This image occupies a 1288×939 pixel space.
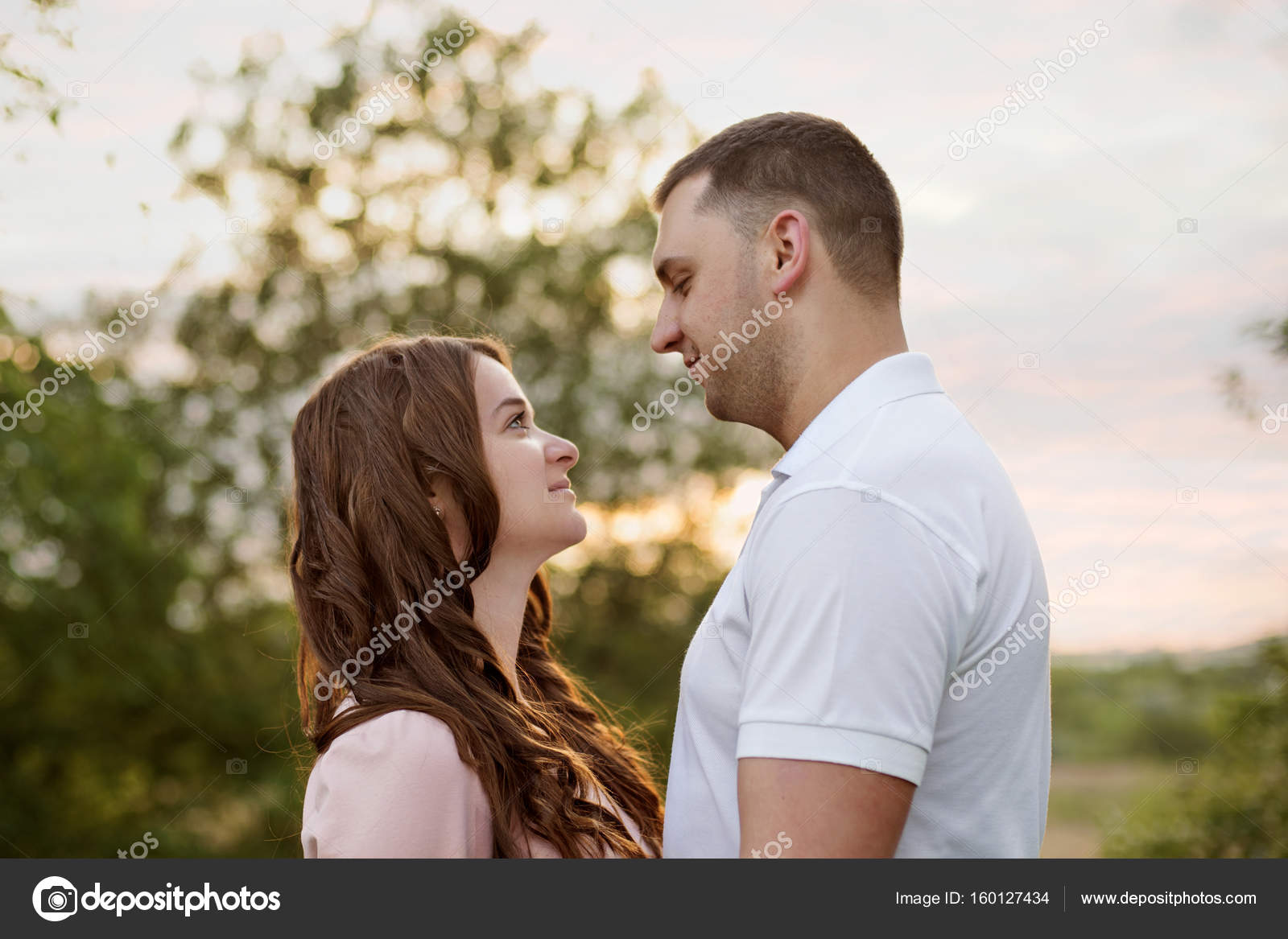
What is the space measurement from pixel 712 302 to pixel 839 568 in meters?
0.91

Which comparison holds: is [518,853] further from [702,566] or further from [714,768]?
[702,566]

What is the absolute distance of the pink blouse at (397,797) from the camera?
232cm

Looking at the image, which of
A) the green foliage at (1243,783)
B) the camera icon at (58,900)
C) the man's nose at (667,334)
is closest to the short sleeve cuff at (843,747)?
the man's nose at (667,334)

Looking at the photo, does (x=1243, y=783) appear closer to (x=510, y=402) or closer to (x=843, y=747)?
(x=510, y=402)

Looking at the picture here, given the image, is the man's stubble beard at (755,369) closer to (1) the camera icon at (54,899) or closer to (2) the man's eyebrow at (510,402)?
(2) the man's eyebrow at (510,402)

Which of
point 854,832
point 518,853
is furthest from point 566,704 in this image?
point 854,832

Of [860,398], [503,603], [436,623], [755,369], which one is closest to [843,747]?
[860,398]

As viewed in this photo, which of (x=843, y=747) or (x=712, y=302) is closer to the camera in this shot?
(x=843, y=747)

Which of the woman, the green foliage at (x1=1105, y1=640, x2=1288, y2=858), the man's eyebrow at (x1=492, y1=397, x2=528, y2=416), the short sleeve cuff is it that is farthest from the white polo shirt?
the green foliage at (x1=1105, y1=640, x2=1288, y2=858)

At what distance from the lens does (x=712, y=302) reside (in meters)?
2.53

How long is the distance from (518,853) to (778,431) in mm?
1111

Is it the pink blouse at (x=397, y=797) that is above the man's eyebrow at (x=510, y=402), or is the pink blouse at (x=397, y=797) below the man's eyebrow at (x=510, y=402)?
below

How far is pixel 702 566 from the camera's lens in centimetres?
1221

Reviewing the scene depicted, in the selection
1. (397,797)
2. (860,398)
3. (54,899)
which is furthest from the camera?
(54,899)
